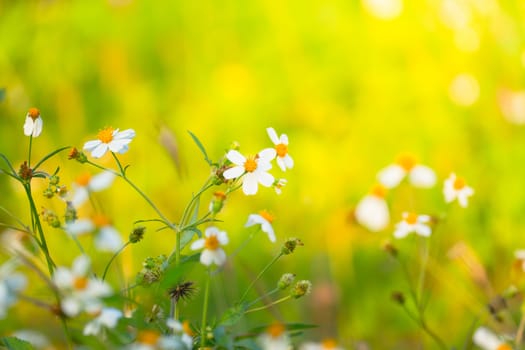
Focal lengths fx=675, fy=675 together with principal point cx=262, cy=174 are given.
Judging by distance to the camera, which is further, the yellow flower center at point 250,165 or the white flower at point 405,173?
the white flower at point 405,173

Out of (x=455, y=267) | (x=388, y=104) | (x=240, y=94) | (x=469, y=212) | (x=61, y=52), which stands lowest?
(x=455, y=267)

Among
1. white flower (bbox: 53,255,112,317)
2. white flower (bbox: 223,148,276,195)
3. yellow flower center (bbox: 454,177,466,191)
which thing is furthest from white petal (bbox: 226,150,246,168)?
yellow flower center (bbox: 454,177,466,191)

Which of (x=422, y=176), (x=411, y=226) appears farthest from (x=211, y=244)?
(x=422, y=176)

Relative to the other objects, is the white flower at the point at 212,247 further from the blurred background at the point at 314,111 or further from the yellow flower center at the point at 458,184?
the blurred background at the point at 314,111

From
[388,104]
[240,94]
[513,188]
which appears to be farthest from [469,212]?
[240,94]

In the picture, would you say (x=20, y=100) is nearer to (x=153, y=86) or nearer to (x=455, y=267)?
(x=153, y=86)

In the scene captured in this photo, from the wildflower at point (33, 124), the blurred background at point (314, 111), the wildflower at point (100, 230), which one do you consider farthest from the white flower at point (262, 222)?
the blurred background at point (314, 111)

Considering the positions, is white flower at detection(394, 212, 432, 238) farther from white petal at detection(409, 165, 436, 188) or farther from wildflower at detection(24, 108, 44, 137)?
wildflower at detection(24, 108, 44, 137)
